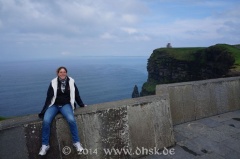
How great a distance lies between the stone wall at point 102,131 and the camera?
3.99 m

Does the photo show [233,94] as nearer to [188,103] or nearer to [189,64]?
[188,103]

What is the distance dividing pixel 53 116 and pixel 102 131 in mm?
1129

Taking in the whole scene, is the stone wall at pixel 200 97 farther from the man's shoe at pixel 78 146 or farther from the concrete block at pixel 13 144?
the concrete block at pixel 13 144

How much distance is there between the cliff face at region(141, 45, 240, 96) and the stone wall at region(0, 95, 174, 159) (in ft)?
146

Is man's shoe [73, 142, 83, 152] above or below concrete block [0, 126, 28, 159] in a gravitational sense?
below

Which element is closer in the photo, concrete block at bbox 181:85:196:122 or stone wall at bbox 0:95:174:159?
stone wall at bbox 0:95:174:159

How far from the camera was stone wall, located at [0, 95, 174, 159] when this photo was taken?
3994 mm

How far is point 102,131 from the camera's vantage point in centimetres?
459

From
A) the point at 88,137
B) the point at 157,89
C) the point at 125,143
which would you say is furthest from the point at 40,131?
the point at 157,89

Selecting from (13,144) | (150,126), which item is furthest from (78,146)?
(150,126)

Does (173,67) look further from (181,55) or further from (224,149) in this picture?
(224,149)

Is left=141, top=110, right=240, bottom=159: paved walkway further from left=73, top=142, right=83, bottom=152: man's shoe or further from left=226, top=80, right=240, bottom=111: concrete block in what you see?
left=73, top=142, right=83, bottom=152: man's shoe

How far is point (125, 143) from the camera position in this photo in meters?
4.77

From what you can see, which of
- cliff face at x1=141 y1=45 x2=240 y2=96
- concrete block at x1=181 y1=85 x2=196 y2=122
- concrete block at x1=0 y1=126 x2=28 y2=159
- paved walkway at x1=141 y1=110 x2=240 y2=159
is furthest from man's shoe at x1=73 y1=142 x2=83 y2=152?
cliff face at x1=141 y1=45 x2=240 y2=96
